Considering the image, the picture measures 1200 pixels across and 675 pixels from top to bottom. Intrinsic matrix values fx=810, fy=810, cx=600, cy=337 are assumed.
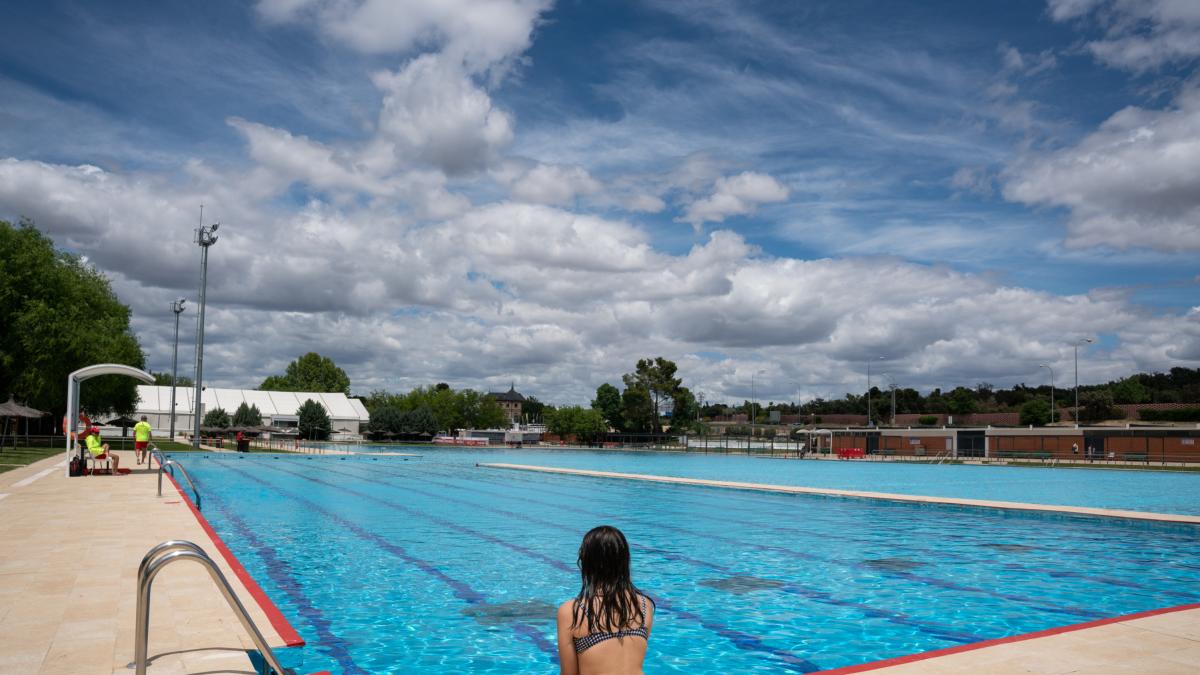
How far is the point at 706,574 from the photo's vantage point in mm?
12023

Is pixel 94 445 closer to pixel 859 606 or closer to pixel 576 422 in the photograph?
pixel 859 606

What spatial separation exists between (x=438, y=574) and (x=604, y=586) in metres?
9.03

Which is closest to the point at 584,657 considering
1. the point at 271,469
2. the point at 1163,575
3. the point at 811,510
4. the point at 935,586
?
the point at 935,586

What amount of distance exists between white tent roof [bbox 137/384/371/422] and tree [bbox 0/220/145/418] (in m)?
40.3

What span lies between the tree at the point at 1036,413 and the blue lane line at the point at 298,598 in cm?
9710

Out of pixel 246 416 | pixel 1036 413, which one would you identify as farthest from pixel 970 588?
pixel 1036 413

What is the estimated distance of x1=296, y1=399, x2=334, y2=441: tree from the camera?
3332 inches

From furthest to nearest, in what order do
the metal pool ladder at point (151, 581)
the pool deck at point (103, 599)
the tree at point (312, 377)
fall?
the tree at point (312, 377)
the pool deck at point (103, 599)
the metal pool ladder at point (151, 581)

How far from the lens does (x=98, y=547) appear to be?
1019cm

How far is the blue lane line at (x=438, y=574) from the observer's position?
8414 millimetres

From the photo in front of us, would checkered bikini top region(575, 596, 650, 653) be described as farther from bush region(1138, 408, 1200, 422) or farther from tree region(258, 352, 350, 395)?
tree region(258, 352, 350, 395)

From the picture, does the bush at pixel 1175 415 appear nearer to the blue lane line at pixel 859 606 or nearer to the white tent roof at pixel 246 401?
the blue lane line at pixel 859 606

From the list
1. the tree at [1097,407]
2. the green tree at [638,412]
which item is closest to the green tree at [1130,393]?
the tree at [1097,407]

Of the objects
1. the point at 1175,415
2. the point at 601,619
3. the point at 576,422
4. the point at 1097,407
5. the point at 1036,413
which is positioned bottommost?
the point at 576,422
